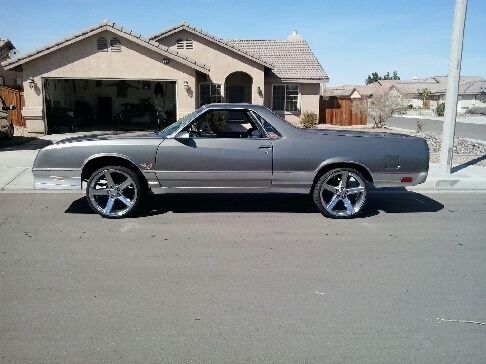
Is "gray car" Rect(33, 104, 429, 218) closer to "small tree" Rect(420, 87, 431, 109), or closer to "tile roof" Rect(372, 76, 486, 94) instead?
"small tree" Rect(420, 87, 431, 109)

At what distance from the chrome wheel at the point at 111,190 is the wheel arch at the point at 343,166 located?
267 cm

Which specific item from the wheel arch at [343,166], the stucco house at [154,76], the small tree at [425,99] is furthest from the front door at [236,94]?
the small tree at [425,99]

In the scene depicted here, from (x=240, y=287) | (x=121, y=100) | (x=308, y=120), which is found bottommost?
(x=240, y=287)

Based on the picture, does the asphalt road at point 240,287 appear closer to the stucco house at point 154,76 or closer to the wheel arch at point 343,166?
the wheel arch at point 343,166

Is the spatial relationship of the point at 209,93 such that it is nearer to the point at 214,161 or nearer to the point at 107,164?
the point at 107,164

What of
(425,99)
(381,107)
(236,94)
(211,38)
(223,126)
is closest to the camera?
(223,126)

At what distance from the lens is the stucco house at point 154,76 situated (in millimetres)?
17344

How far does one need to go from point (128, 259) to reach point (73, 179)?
2.03m

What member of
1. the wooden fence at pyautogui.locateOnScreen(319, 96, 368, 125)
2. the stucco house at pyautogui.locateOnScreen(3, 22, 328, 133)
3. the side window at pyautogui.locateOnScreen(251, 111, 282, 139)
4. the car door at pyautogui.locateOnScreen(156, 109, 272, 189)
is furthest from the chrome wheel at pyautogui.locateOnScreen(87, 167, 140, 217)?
the wooden fence at pyautogui.locateOnScreen(319, 96, 368, 125)

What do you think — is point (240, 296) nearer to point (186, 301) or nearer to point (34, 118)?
point (186, 301)

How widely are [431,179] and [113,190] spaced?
6621 mm

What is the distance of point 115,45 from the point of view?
57.2 ft

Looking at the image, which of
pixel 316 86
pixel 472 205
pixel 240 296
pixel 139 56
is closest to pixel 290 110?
pixel 316 86

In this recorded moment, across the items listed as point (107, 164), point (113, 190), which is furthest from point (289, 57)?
point (113, 190)
